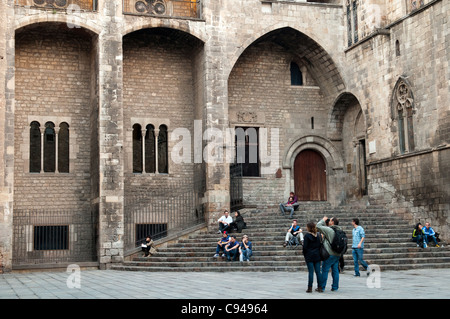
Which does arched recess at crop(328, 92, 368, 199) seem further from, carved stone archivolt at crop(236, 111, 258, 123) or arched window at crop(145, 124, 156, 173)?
arched window at crop(145, 124, 156, 173)

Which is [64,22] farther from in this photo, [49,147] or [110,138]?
[49,147]

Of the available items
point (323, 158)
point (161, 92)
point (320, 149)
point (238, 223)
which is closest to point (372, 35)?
point (320, 149)

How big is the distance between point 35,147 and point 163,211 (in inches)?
202

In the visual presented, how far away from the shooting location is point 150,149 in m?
24.5

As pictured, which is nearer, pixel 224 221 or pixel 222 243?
pixel 222 243

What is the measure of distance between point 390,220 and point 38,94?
43.1 ft

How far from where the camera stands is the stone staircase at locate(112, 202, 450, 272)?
1808cm

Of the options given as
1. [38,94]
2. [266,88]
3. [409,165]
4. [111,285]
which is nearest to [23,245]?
[38,94]

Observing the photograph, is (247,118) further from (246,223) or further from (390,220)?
(390,220)

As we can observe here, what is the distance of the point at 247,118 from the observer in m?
25.2

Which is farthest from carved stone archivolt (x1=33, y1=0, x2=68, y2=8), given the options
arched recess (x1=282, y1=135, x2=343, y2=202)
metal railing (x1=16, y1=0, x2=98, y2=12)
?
arched recess (x1=282, y1=135, x2=343, y2=202)

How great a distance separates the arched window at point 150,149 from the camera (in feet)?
79.8

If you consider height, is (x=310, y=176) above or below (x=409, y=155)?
below

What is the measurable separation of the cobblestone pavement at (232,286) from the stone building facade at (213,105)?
191 inches
